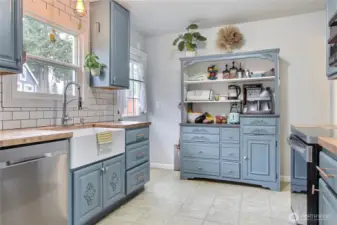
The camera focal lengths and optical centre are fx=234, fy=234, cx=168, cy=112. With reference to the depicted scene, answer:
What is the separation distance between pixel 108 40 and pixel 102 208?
1963 millimetres

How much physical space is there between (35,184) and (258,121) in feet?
8.87

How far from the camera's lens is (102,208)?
7.26 ft

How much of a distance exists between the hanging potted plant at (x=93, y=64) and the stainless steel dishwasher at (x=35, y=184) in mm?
1249

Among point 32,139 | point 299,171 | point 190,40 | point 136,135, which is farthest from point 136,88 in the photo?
→ point 299,171

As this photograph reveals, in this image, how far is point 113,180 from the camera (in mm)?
2396

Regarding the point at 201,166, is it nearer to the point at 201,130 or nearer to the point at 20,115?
the point at 201,130

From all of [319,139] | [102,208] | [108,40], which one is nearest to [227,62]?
[108,40]

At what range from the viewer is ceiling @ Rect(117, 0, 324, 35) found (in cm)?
306

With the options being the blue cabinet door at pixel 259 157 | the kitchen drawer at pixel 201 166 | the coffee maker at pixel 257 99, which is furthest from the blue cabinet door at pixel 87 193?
the coffee maker at pixel 257 99

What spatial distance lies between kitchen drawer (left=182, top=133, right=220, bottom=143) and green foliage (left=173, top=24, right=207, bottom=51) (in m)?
1.40

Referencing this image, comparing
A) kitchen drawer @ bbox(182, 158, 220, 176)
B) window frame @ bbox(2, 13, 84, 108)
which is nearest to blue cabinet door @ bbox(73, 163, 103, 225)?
window frame @ bbox(2, 13, 84, 108)

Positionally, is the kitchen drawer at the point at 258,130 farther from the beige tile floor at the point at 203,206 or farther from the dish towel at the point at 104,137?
the dish towel at the point at 104,137

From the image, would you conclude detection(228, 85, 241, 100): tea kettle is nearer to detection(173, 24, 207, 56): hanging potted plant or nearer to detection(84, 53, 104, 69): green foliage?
detection(173, 24, 207, 56): hanging potted plant

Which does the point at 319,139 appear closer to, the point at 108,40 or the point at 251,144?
the point at 251,144
